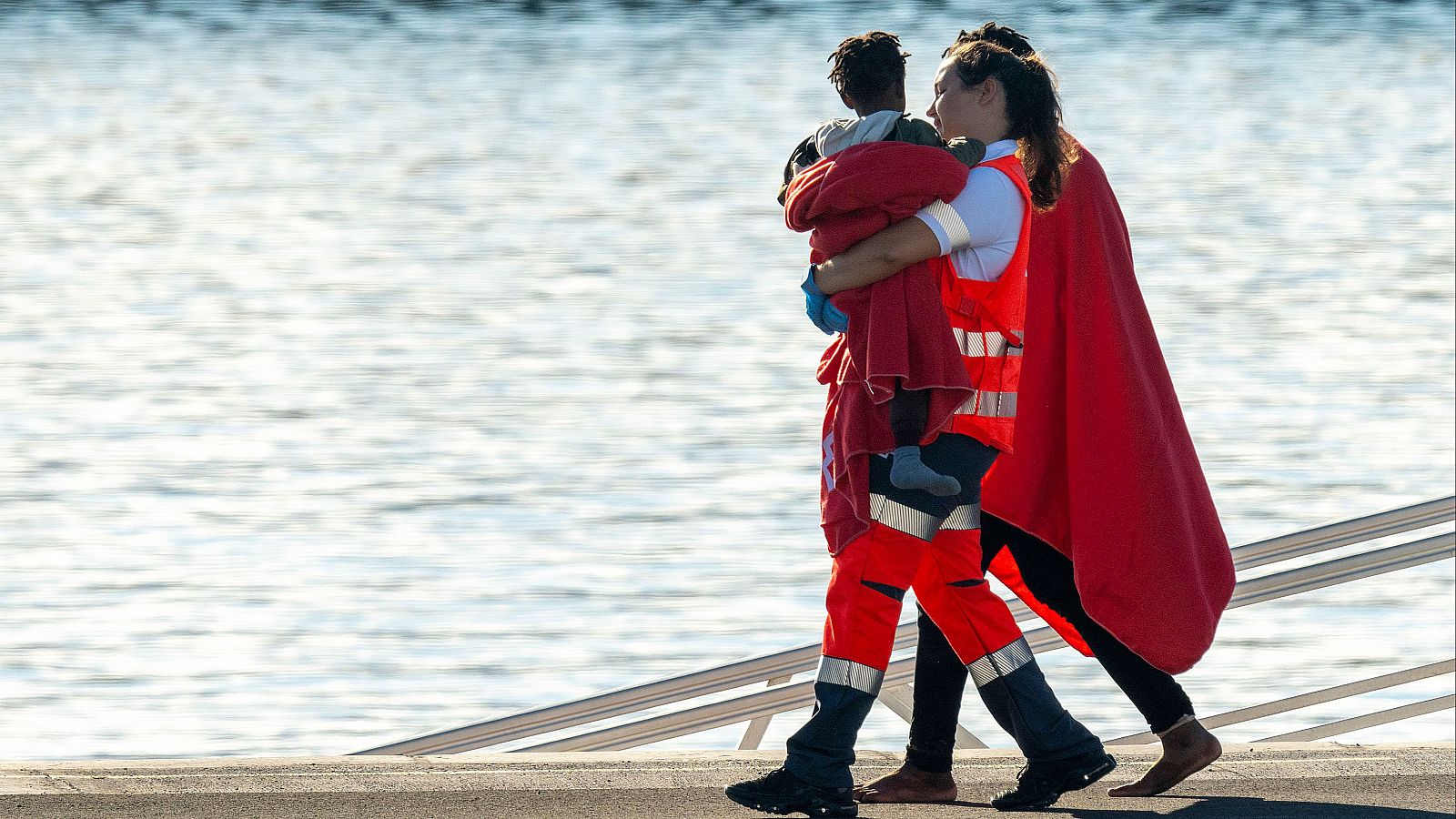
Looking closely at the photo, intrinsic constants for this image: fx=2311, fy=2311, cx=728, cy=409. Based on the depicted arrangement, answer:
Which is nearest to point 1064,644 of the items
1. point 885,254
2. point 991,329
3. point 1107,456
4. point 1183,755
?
point 1183,755

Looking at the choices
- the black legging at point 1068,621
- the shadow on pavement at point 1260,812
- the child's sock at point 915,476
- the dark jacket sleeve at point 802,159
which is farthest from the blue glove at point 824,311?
the shadow on pavement at point 1260,812

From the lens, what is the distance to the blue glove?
4410 millimetres

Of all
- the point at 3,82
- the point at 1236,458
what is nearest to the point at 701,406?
the point at 1236,458

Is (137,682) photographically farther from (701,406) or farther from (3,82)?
(3,82)

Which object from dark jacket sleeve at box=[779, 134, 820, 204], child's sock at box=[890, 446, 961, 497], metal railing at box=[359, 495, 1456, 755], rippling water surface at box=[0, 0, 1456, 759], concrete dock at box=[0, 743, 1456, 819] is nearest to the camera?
child's sock at box=[890, 446, 961, 497]

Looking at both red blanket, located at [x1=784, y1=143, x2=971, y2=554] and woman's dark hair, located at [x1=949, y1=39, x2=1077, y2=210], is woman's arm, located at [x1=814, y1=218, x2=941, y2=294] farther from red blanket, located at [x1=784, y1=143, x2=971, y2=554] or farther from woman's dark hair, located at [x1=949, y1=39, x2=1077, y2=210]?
woman's dark hair, located at [x1=949, y1=39, x2=1077, y2=210]

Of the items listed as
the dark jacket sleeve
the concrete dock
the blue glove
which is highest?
the dark jacket sleeve

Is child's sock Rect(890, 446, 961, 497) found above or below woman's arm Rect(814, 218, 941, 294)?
below

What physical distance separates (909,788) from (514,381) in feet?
31.2

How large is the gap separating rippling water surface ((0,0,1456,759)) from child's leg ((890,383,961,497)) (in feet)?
9.38

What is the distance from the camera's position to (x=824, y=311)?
4441mm

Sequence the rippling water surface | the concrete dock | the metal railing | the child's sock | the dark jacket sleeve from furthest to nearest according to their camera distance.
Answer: the rippling water surface, the metal railing, the dark jacket sleeve, the concrete dock, the child's sock

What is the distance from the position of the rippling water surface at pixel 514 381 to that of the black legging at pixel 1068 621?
240 centimetres

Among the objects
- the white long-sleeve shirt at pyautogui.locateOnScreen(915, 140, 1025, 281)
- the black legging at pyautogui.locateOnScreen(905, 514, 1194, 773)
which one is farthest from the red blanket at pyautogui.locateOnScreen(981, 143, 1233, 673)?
the white long-sleeve shirt at pyautogui.locateOnScreen(915, 140, 1025, 281)
